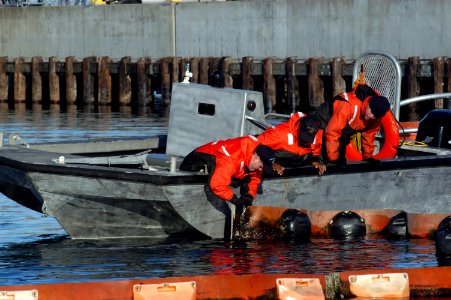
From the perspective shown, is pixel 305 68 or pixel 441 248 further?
pixel 305 68

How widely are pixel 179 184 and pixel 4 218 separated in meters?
4.17

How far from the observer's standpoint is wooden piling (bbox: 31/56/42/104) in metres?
45.0

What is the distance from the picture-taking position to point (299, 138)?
14828 mm

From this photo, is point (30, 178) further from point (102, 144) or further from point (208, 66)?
point (208, 66)

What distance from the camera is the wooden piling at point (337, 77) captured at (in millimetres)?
36719

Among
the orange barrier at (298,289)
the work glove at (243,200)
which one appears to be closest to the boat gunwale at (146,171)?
the work glove at (243,200)

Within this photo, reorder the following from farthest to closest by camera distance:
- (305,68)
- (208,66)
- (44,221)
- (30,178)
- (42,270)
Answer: (208,66)
(305,68)
(44,221)
(30,178)
(42,270)

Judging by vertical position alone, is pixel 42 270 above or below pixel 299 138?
below

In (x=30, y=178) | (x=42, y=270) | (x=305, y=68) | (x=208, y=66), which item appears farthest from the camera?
(x=208, y=66)

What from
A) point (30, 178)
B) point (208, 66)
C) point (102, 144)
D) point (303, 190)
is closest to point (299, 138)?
point (303, 190)

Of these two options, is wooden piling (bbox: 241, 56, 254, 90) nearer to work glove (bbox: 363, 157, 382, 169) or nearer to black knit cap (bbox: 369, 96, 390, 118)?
work glove (bbox: 363, 157, 382, 169)

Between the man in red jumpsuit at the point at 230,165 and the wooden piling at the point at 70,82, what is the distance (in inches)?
1161

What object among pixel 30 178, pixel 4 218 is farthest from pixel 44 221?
pixel 30 178

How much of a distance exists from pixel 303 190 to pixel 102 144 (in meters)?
4.15
